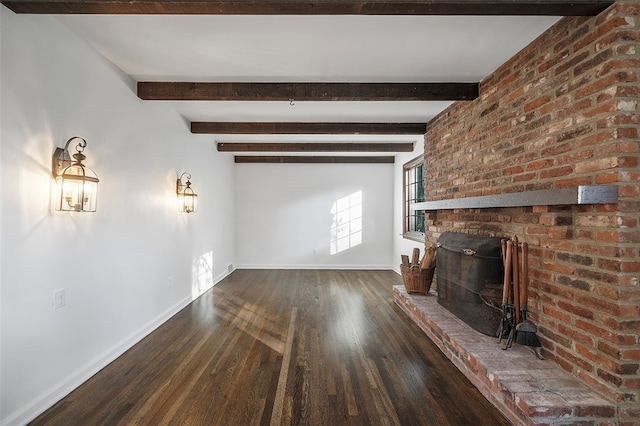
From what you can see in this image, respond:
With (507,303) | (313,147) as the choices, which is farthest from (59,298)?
(313,147)

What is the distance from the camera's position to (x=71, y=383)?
7.61 ft

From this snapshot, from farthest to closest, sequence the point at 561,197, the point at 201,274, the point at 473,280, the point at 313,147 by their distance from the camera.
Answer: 1. the point at 313,147
2. the point at 201,274
3. the point at 473,280
4. the point at 561,197

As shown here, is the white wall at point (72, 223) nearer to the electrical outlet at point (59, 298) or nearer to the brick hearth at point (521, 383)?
the electrical outlet at point (59, 298)

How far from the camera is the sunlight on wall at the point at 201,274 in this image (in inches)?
188

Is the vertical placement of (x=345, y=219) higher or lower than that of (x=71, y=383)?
higher

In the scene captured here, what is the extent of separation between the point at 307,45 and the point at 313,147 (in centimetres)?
335

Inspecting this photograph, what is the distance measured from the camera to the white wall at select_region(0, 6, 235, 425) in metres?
1.89

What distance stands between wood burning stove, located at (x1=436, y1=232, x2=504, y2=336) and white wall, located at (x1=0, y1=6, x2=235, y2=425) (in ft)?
10.4

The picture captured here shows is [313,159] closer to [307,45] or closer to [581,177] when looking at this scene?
[307,45]

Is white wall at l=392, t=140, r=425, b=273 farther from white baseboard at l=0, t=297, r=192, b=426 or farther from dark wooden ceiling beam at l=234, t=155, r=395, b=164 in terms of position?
→ white baseboard at l=0, t=297, r=192, b=426

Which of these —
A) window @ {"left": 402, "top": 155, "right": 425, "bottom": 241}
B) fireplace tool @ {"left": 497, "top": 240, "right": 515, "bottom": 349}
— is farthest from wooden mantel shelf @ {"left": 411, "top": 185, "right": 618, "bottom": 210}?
window @ {"left": 402, "top": 155, "right": 425, "bottom": 241}

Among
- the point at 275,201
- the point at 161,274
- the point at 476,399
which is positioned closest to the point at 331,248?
the point at 275,201

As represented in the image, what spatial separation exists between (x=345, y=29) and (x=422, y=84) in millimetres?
1290

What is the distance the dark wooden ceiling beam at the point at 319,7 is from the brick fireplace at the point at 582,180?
0.31 meters
